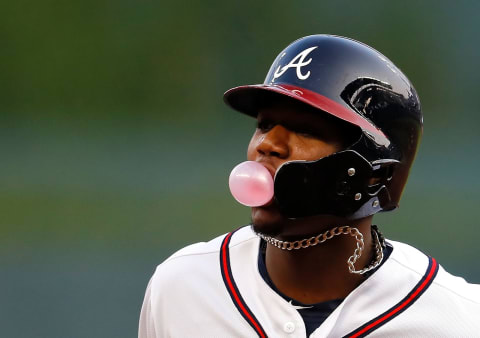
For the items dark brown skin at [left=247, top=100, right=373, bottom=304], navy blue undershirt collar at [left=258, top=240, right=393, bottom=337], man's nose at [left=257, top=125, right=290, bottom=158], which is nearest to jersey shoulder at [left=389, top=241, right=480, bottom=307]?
dark brown skin at [left=247, top=100, right=373, bottom=304]

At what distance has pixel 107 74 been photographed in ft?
17.6

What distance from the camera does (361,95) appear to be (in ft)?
4.75

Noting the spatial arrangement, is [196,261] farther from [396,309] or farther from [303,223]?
[396,309]

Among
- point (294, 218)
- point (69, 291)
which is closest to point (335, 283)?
point (294, 218)

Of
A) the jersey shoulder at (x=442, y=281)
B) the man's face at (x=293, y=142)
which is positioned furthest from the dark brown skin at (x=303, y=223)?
the jersey shoulder at (x=442, y=281)

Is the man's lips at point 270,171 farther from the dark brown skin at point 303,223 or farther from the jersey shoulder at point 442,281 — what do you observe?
the jersey shoulder at point 442,281

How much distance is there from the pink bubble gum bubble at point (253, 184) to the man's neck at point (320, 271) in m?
0.18

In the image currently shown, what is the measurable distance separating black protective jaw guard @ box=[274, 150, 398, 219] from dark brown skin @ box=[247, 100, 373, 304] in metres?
0.03

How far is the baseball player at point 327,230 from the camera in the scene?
1.38 meters

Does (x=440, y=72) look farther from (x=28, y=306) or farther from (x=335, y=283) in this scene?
(x=335, y=283)

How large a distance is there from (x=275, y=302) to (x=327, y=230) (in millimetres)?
208

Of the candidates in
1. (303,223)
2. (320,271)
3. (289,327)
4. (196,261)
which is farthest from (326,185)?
(196,261)

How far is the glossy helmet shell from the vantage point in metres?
1.41

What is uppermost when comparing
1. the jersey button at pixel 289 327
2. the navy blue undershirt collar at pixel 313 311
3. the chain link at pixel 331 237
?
the chain link at pixel 331 237
